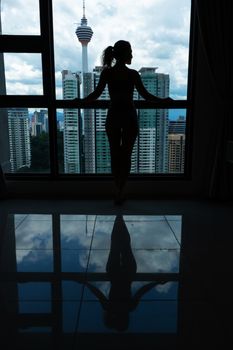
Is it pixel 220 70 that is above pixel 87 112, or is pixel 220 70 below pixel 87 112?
above

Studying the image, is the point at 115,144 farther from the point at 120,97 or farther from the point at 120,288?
the point at 120,288

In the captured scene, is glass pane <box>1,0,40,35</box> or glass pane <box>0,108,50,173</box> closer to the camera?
glass pane <box>1,0,40,35</box>

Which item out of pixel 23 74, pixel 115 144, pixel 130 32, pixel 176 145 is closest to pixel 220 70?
pixel 176 145

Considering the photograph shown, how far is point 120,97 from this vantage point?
2695 millimetres

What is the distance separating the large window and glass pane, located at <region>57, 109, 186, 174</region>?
11 mm

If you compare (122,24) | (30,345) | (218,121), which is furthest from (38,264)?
(122,24)

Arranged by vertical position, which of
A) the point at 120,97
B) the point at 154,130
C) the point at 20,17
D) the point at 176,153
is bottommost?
the point at 176,153

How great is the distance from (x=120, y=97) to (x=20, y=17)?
4.62 ft

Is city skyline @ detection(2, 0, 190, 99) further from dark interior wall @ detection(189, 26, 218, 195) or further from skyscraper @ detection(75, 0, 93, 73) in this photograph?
dark interior wall @ detection(189, 26, 218, 195)

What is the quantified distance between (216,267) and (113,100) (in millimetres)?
1756

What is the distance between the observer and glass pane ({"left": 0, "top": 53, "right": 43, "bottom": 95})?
306 cm

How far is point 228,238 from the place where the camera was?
2.07m

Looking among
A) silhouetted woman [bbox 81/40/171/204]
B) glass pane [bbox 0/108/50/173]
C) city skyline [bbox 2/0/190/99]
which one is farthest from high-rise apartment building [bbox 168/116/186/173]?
glass pane [bbox 0/108/50/173]

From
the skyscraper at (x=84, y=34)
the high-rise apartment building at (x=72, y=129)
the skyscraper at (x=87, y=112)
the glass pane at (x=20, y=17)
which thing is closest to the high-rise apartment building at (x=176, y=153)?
the skyscraper at (x=87, y=112)
